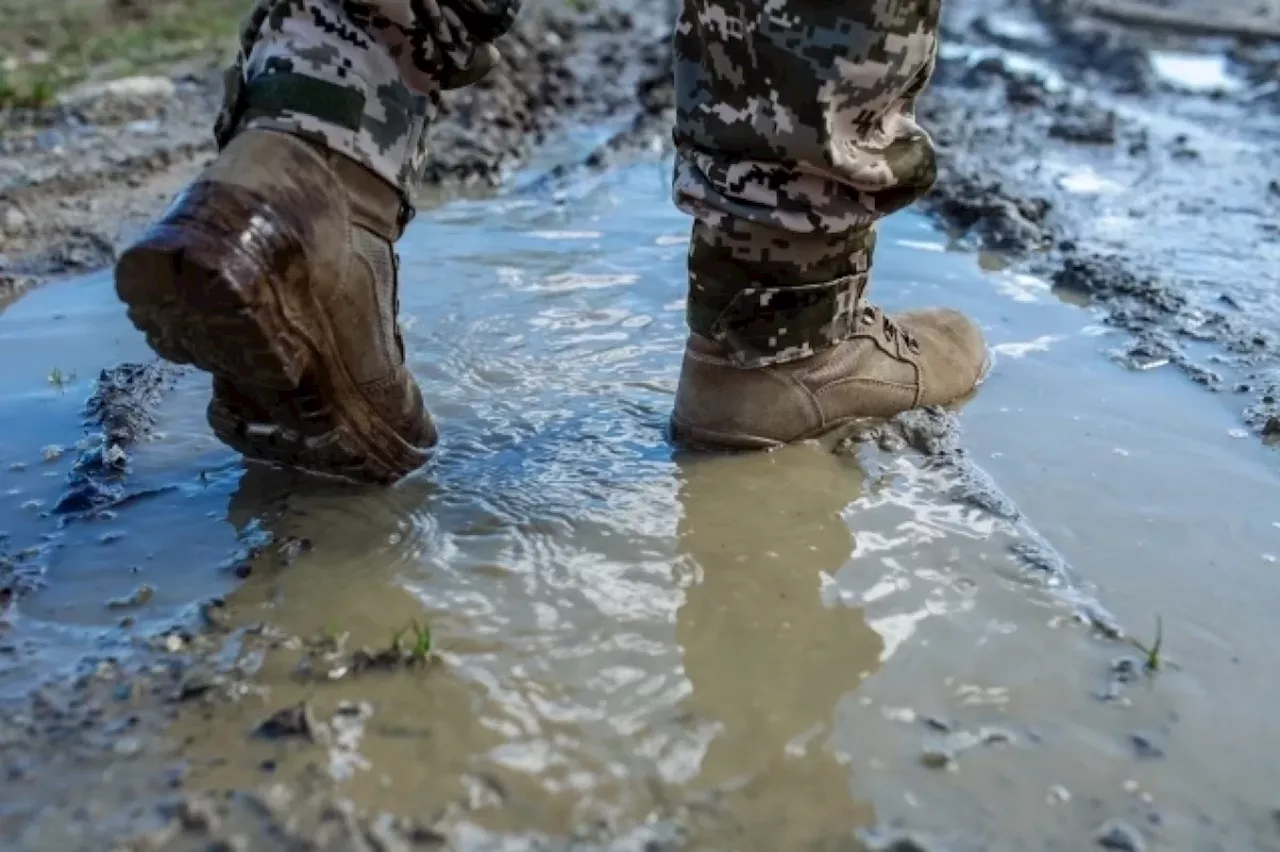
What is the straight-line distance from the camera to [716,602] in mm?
1708

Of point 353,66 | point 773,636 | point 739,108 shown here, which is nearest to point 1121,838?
point 773,636

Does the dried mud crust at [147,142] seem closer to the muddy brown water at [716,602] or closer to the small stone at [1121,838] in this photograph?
the muddy brown water at [716,602]

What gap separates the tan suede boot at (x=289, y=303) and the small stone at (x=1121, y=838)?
1181 millimetres

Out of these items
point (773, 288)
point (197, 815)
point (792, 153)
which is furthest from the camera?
point (773, 288)

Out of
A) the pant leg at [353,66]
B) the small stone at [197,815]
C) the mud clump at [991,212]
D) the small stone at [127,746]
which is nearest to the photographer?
the small stone at [197,815]

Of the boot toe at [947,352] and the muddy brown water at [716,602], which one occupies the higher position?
the boot toe at [947,352]

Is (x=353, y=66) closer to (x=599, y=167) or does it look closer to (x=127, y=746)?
(x=127, y=746)

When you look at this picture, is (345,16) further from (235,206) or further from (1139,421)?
(1139,421)

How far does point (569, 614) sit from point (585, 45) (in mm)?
5644

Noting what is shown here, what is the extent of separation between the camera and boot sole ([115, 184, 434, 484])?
5.24 ft

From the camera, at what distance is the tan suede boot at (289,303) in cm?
162

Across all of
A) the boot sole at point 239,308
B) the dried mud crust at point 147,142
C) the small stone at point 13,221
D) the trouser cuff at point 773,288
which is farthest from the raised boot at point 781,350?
the small stone at point 13,221

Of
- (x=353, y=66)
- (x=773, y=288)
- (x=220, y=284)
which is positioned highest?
(x=353, y=66)

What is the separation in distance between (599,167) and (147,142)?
1.63m
